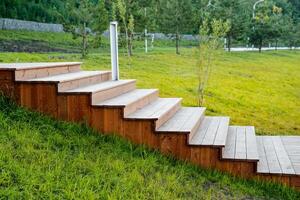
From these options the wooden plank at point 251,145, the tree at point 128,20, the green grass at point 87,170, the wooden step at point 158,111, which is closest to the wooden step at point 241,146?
the wooden plank at point 251,145

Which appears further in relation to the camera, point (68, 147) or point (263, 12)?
point (263, 12)

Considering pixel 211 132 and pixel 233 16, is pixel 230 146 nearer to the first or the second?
pixel 211 132

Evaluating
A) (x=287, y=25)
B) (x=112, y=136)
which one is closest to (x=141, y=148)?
(x=112, y=136)

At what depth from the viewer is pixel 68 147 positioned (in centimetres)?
367

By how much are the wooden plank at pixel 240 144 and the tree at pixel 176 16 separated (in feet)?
51.5

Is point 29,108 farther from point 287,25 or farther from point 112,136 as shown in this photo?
point 287,25

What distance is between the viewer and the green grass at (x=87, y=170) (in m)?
2.97

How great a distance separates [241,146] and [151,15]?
14.9 m

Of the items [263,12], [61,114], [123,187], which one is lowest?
[123,187]

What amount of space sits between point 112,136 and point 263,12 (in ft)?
97.3

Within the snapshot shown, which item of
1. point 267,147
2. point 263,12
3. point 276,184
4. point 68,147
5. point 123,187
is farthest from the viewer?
point 263,12

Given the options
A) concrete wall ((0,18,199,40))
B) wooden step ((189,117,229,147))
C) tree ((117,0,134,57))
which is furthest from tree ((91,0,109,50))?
wooden step ((189,117,229,147))

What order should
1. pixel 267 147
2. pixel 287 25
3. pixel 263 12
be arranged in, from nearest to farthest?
pixel 267 147
pixel 263 12
pixel 287 25

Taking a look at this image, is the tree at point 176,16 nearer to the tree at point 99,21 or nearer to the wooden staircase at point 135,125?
the tree at point 99,21
